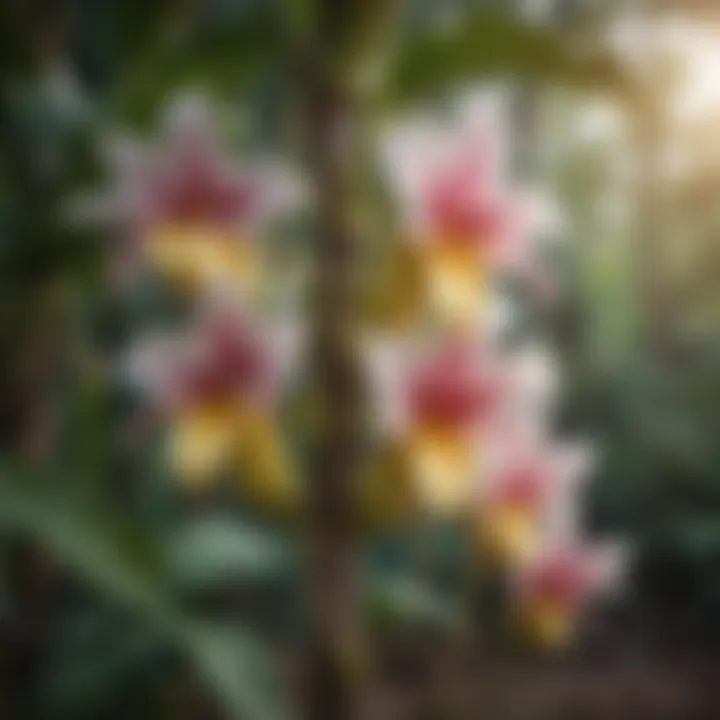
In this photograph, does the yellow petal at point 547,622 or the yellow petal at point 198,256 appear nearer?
the yellow petal at point 198,256

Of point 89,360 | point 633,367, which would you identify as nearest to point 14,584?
point 89,360

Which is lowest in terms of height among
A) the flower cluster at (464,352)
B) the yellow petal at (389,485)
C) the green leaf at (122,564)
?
the green leaf at (122,564)

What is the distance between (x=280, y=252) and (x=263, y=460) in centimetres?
7

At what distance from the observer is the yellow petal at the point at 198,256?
16.8 inches

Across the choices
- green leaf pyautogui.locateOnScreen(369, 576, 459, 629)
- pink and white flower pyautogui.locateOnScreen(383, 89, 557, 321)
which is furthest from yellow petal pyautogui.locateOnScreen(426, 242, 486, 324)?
green leaf pyautogui.locateOnScreen(369, 576, 459, 629)

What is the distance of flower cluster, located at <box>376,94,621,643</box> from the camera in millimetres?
444

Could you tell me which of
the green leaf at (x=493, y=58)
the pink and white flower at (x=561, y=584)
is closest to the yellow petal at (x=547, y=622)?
the pink and white flower at (x=561, y=584)

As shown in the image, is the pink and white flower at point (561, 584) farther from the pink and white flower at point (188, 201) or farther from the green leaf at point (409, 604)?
the pink and white flower at point (188, 201)

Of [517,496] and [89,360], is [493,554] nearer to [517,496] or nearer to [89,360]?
[517,496]

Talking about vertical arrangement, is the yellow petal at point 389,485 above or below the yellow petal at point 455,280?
below

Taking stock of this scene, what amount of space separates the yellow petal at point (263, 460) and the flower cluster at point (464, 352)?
0.11 feet

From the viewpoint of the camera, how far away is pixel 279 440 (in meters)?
0.46

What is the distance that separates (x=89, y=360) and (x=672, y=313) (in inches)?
12.7

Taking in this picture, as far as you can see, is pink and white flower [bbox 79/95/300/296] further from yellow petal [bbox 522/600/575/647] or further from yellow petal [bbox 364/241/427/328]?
yellow petal [bbox 522/600/575/647]
